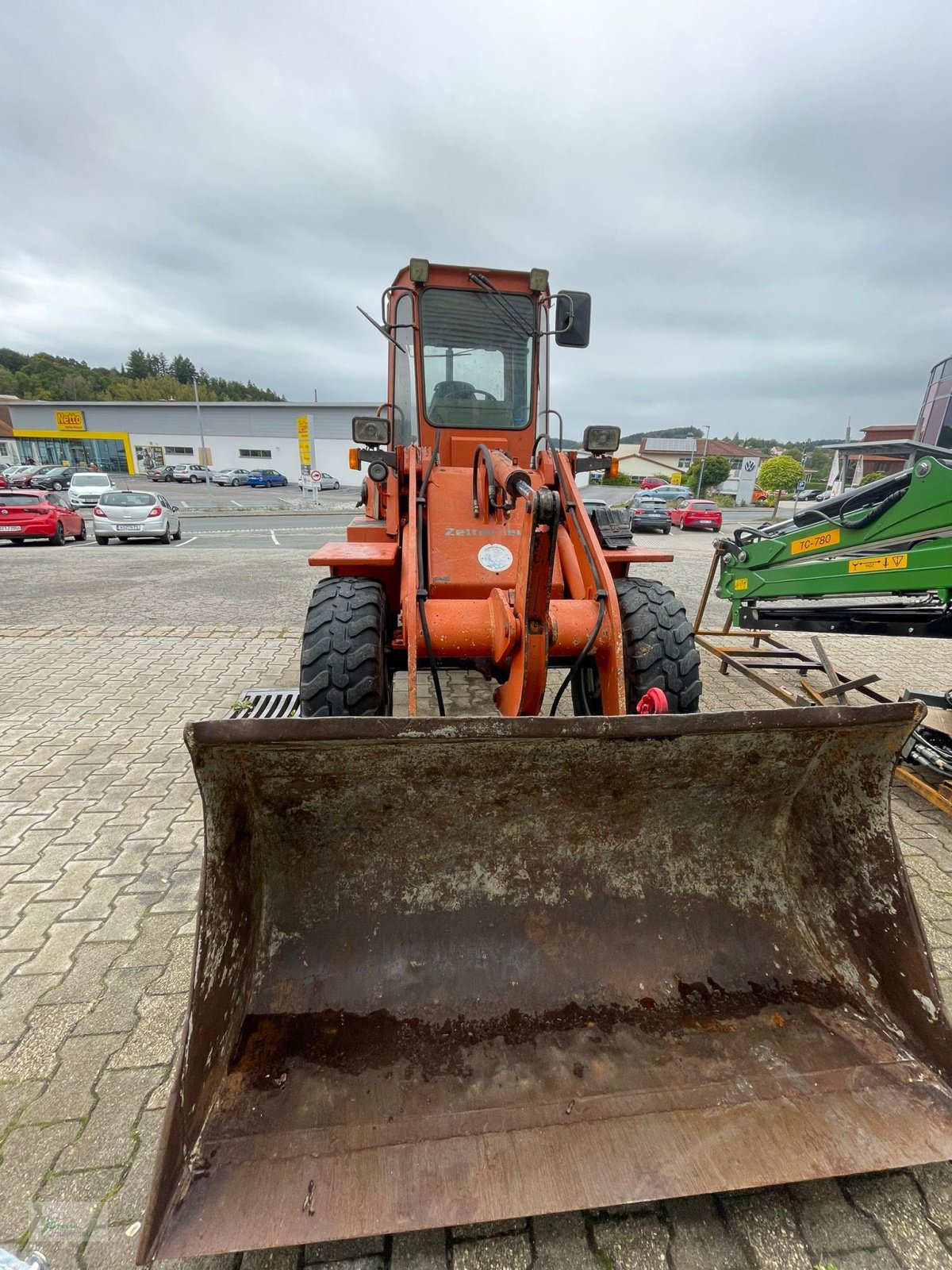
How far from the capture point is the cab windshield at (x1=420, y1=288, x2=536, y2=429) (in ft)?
12.4

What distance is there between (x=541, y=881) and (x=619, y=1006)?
0.41 m

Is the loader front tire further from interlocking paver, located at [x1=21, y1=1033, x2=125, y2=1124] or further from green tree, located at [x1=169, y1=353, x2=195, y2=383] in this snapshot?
green tree, located at [x1=169, y1=353, x2=195, y2=383]

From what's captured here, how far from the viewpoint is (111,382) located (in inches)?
3575

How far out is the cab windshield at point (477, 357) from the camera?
3775 millimetres

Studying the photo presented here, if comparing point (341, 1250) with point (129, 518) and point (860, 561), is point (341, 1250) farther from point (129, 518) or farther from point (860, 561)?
point (129, 518)

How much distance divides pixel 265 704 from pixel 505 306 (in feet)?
11.0

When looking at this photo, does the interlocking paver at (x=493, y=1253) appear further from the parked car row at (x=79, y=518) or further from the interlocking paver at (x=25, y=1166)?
the parked car row at (x=79, y=518)

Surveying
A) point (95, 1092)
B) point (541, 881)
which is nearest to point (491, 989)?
point (541, 881)

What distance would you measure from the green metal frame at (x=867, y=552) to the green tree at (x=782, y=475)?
4596 cm

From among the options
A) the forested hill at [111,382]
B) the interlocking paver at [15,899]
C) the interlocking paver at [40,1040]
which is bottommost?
the interlocking paver at [15,899]

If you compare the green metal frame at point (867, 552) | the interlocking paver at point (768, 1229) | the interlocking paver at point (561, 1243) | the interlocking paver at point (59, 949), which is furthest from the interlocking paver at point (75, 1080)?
the green metal frame at point (867, 552)

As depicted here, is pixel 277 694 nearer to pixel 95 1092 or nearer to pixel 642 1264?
pixel 95 1092

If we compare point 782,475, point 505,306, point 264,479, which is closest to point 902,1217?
point 505,306

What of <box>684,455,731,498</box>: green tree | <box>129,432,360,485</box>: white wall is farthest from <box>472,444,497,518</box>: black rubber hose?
<box>684,455,731,498</box>: green tree
